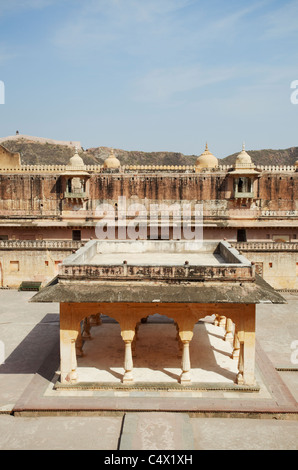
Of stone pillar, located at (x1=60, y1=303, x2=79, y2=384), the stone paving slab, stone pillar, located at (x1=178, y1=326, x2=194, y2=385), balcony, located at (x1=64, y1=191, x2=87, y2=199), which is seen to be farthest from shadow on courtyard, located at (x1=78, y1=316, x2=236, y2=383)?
balcony, located at (x1=64, y1=191, x2=87, y2=199)

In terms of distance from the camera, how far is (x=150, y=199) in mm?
27734

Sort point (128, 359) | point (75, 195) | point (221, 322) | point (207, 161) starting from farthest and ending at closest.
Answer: point (207, 161), point (75, 195), point (221, 322), point (128, 359)

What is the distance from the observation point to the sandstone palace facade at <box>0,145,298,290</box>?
88.0 feet

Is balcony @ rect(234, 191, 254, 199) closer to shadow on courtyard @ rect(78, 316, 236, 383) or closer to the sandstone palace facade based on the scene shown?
the sandstone palace facade

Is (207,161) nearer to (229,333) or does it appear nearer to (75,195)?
(75,195)

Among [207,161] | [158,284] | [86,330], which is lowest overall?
[86,330]

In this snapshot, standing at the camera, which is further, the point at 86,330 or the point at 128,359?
the point at 86,330

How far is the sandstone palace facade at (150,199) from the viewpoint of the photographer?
26828 millimetres

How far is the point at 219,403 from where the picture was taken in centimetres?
1044

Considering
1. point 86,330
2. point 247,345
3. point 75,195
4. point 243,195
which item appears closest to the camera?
point 247,345

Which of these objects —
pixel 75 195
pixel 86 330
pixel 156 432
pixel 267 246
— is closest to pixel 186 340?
pixel 156 432

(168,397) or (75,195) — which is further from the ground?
(75,195)

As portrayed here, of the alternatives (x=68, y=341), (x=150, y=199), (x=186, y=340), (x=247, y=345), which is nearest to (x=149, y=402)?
(x=186, y=340)
